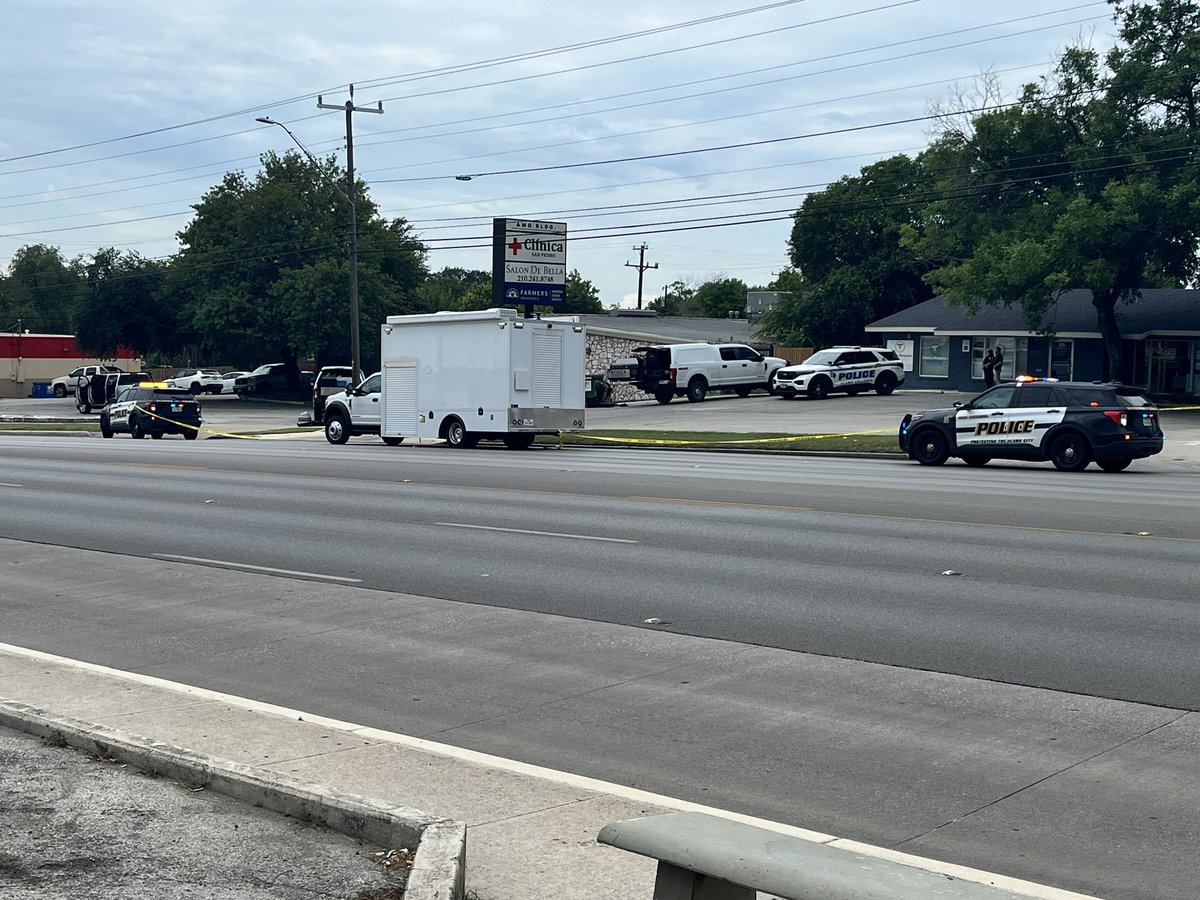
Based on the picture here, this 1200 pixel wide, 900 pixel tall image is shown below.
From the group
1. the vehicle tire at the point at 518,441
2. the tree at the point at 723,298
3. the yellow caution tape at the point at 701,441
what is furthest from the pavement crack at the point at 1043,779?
the tree at the point at 723,298

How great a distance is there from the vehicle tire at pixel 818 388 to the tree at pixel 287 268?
29940 mm

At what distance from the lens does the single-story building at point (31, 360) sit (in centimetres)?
9744

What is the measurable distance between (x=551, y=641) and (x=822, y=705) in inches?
101

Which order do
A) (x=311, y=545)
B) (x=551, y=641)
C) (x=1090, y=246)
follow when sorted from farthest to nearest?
(x=1090, y=246) < (x=311, y=545) < (x=551, y=641)

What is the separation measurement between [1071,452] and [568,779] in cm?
2092

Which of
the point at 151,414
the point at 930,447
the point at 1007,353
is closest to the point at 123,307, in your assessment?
the point at 151,414

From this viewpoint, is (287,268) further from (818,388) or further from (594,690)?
(594,690)

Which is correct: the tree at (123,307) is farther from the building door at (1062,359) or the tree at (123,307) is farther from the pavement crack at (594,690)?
the pavement crack at (594,690)

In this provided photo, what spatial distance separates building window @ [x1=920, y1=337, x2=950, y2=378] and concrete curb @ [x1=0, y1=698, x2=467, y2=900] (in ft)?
182

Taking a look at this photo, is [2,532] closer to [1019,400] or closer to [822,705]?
[822,705]

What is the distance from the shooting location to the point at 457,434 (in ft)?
113

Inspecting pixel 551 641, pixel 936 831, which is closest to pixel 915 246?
pixel 551 641

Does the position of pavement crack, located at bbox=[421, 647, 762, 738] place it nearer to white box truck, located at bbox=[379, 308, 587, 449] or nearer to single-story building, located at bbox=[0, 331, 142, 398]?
white box truck, located at bbox=[379, 308, 587, 449]

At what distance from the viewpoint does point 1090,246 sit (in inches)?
1813
